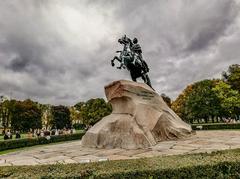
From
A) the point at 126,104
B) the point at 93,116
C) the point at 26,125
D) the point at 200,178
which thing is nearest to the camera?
the point at 200,178

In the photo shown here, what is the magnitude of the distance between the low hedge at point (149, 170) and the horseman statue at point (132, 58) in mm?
10197

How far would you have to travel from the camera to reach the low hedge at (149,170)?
16.0ft

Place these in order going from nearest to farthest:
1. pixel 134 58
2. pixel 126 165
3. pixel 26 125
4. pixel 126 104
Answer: pixel 126 165 < pixel 126 104 < pixel 134 58 < pixel 26 125

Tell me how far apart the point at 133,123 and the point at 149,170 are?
277 inches

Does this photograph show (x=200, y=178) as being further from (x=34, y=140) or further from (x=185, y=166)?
(x=34, y=140)

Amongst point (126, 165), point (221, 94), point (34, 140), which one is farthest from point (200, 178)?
point (221, 94)

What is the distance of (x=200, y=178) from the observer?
4848 mm

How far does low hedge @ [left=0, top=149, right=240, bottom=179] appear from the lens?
4883 mm

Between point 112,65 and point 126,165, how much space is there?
10.7m

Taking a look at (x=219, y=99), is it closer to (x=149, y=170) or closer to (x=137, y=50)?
(x=137, y=50)

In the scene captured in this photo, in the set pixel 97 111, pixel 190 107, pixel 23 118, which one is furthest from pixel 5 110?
pixel 190 107

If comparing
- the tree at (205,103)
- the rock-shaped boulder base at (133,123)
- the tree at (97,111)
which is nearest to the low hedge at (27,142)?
the rock-shaped boulder base at (133,123)

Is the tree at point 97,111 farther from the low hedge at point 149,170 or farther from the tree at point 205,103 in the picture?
the low hedge at point 149,170

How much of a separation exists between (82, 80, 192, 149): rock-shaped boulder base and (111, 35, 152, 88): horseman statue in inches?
80.1
